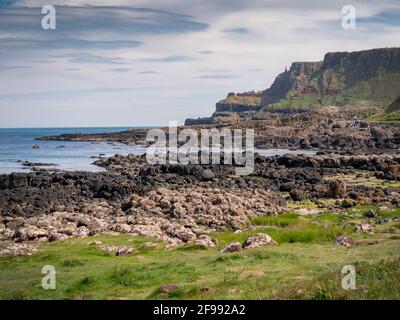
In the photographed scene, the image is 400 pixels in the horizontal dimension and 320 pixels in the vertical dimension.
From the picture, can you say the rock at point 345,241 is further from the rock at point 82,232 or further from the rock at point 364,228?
the rock at point 82,232

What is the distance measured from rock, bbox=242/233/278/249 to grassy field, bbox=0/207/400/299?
2.24ft

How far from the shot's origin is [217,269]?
19.6m

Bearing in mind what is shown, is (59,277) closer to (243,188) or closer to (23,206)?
(23,206)

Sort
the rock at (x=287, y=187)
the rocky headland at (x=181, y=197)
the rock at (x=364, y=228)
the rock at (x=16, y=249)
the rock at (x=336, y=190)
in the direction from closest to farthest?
1. the rock at (x=16, y=249)
2. the rock at (x=364, y=228)
3. the rocky headland at (x=181, y=197)
4. the rock at (x=336, y=190)
5. the rock at (x=287, y=187)

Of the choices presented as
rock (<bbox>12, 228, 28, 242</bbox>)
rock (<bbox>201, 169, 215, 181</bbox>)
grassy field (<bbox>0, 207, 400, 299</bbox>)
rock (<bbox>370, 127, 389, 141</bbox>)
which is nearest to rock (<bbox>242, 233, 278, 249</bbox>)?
grassy field (<bbox>0, 207, 400, 299</bbox>)

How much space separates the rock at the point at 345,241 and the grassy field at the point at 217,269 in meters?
0.41

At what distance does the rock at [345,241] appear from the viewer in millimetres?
25275

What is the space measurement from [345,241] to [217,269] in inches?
355

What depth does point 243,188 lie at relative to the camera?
51812 millimetres

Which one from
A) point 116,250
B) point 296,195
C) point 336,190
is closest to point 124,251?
point 116,250

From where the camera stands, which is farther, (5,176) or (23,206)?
(5,176)

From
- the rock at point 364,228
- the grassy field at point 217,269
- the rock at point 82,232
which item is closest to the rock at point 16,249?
the grassy field at point 217,269

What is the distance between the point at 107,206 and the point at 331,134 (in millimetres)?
99941
